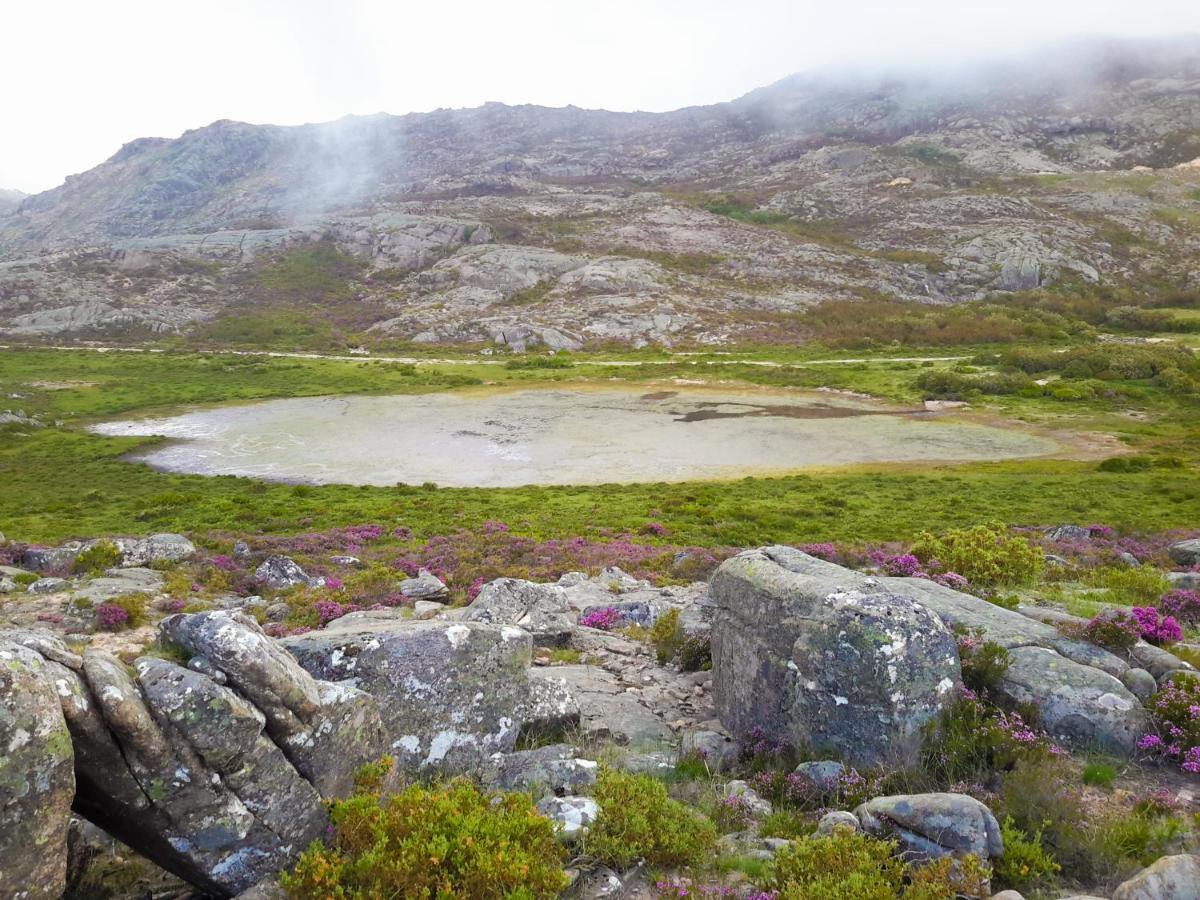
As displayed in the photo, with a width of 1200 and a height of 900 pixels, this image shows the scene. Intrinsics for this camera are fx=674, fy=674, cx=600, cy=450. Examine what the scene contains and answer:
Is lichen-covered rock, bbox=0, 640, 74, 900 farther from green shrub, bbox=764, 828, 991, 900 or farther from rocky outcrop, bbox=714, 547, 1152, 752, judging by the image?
rocky outcrop, bbox=714, 547, 1152, 752

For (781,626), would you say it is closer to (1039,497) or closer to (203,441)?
(1039,497)

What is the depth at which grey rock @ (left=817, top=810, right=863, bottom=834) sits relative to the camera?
7.80m

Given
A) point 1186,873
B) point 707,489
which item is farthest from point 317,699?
point 707,489

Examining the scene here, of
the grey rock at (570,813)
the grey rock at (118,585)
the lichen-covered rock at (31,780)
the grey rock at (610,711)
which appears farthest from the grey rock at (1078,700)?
the grey rock at (118,585)

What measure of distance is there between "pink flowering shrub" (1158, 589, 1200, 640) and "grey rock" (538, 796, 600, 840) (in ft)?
50.4

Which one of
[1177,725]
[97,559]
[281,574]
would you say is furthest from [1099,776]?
[97,559]

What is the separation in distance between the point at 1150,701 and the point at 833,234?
198 metres

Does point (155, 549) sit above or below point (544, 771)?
below

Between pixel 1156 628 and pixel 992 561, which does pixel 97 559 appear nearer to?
pixel 992 561

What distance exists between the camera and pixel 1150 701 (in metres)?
9.95

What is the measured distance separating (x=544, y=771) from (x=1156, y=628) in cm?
1121

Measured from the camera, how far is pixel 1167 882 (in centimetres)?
599

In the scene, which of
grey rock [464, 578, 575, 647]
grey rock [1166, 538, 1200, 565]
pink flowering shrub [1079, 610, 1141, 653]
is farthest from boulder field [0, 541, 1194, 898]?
grey rock [1166, 538, 1200, 565]

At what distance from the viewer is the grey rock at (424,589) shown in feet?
73.3
